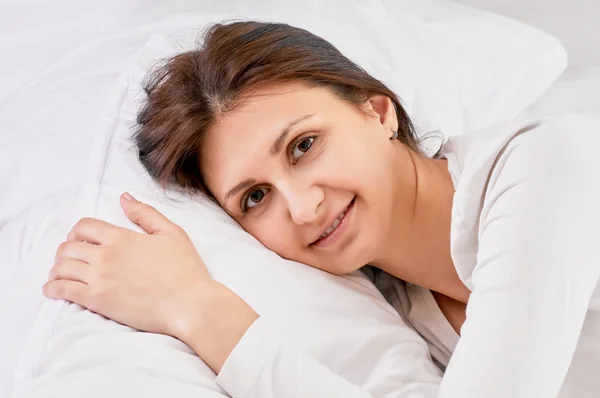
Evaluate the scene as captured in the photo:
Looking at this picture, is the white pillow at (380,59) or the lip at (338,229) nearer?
the lip at (338,229)

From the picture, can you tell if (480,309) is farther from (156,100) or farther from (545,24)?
(545,24)

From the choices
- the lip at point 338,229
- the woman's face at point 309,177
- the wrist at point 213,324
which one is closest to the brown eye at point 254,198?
the woman's face at point 309,177

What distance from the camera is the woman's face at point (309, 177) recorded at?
49.4 inches

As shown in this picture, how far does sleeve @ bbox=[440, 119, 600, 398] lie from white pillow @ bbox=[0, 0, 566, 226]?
671 millimetres

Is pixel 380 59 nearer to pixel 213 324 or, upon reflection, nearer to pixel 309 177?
pixel 309 177

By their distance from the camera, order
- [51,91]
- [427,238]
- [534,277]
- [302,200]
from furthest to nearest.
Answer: [51,91], [427,238], [302,200], [534,277]

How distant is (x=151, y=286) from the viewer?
1.14 meters

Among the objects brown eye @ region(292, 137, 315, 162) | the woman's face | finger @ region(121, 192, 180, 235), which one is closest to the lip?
the woman's face

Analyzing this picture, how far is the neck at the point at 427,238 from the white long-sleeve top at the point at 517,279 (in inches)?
7.7

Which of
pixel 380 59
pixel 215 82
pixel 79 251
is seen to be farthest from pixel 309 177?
pixel 380 59

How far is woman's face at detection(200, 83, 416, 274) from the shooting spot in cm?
125

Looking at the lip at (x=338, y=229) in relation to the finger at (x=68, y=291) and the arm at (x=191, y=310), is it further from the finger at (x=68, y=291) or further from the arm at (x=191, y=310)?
the finger at (x=68, y=291)

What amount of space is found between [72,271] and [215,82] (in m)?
0.38

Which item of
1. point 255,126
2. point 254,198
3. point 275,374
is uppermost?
point 255,126
